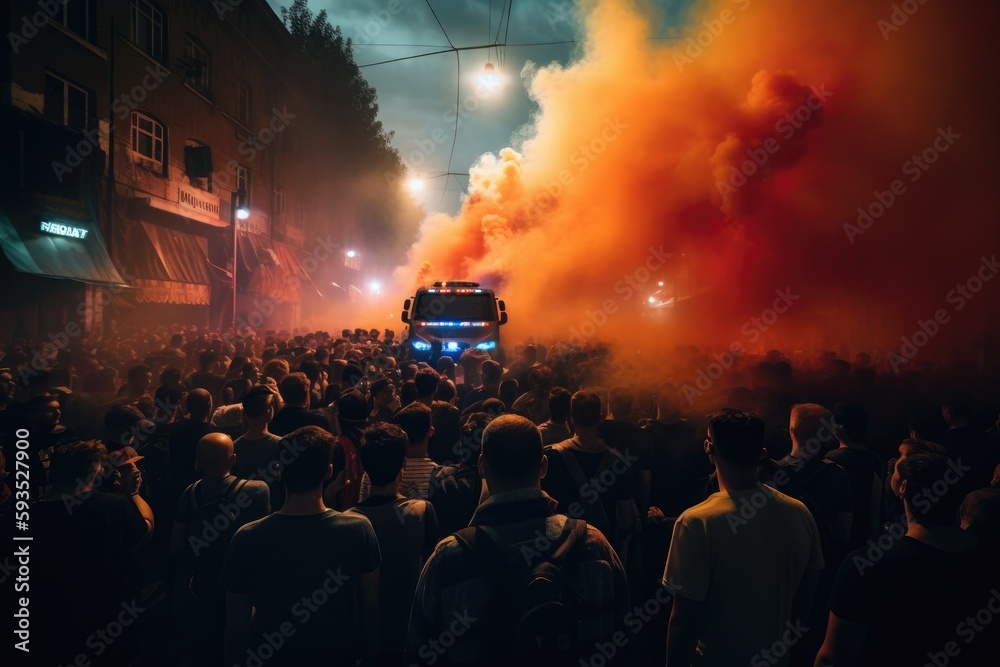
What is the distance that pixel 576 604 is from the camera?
2.09 meters

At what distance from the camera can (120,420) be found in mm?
4344

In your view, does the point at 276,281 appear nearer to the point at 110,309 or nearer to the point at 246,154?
the point at 246,154

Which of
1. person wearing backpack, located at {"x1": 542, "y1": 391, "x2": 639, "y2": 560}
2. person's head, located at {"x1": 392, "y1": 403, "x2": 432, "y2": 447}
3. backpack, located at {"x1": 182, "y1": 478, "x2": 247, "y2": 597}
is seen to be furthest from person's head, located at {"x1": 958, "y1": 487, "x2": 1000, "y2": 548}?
backpack, located at {"x1": 182, "y1": 478, "x2": 247, "y2": 597}

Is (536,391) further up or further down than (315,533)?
further up

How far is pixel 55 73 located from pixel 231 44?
42.2 ft

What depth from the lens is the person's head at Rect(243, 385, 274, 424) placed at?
4387 mm

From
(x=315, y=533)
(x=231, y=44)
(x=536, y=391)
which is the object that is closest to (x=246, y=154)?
(x=231, y=44)

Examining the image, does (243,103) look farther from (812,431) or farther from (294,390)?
(812,431)

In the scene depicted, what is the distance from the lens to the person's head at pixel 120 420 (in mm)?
4332

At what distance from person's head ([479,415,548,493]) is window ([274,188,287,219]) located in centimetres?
3278

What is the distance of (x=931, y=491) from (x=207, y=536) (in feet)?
12.2

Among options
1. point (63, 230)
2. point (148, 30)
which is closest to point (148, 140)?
point (148, 30)

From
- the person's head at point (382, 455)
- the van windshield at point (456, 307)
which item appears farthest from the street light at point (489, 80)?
the person's head at point (382, 455)

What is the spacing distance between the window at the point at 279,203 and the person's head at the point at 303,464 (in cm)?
3214
